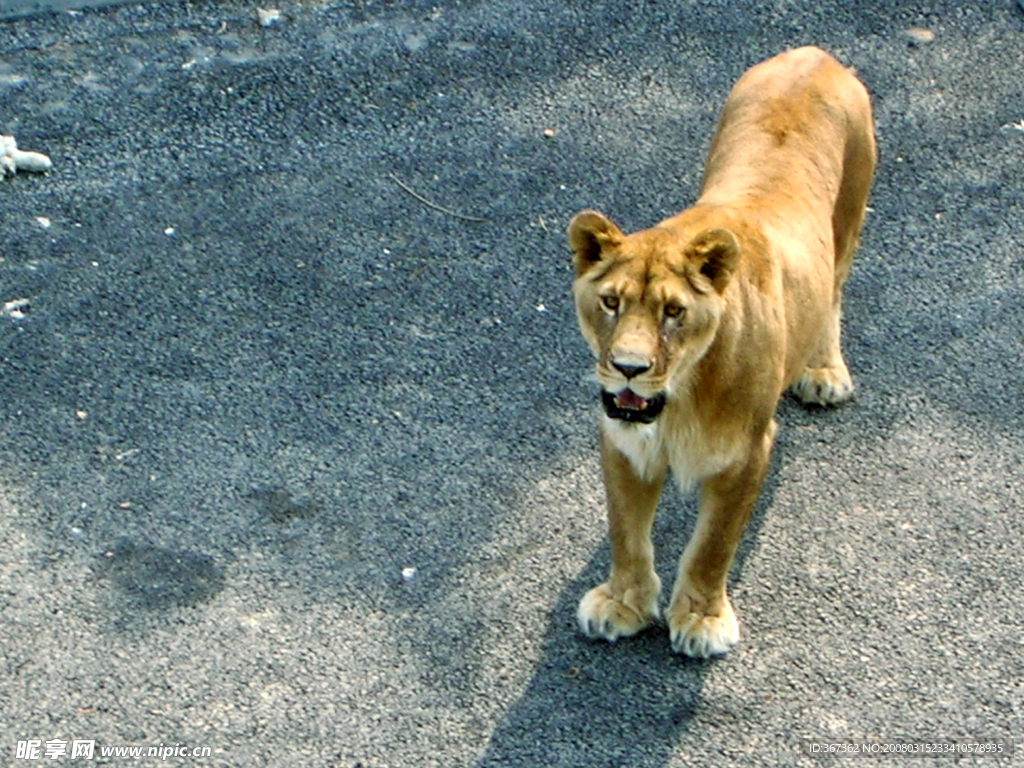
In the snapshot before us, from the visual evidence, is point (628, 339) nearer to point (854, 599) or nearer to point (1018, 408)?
point (854, 599)

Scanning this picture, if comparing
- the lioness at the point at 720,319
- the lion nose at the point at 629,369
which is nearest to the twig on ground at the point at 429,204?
the lioness at the point at 720,319

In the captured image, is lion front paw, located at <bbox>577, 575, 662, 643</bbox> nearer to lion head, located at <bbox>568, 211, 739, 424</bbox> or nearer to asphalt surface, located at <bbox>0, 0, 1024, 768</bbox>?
asphalt surface, located at <bbox>0, 0, 1024, 768</bbox>

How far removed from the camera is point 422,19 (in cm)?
934

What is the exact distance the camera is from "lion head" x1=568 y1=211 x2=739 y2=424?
4.67 meters

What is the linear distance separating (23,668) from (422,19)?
5.42 m

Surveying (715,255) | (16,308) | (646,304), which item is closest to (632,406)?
(646,304)

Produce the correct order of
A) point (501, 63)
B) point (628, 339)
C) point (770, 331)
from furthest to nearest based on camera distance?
point (501, 63), point (770, 331), point (628, 339)

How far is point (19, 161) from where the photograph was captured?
801 centimetres

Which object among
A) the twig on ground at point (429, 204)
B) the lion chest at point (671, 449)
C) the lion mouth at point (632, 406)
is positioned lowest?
the twig on ground at point (429, 204)

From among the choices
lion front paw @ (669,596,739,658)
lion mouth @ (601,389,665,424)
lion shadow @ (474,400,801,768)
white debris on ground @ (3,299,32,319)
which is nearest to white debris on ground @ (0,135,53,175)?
white debris on ground @ (3,299,32,319)

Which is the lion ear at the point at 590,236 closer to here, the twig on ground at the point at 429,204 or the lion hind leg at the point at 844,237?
the lion hind leg at the point at 844,237

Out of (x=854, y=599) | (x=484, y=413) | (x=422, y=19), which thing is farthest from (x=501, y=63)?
(x=854, y=599)

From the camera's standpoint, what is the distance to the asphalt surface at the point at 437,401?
17.2 feet

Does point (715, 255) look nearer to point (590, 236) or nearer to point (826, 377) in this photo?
point (590, 236)
